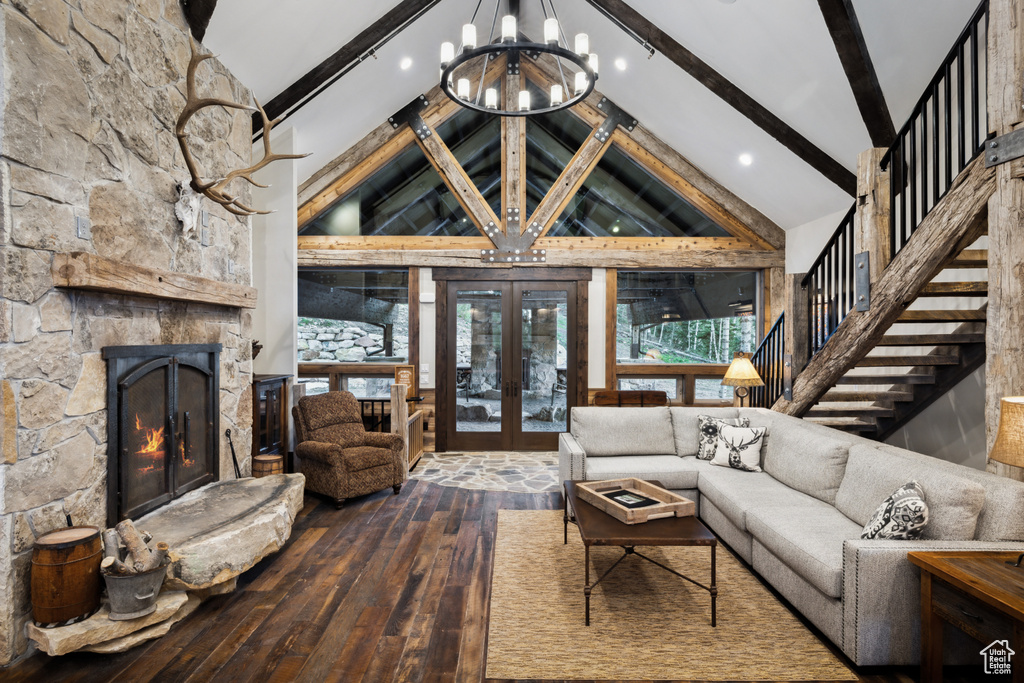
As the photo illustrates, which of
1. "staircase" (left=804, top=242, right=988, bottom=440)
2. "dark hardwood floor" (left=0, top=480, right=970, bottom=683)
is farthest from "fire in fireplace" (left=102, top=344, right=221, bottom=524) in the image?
"staircase" (left=804, top=242, right=988, bottom=440)

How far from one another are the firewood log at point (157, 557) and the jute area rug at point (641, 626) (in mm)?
1631

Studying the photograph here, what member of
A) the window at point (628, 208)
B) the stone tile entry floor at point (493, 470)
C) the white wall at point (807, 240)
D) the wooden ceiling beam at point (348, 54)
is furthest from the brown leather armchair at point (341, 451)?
the white wall at point (807, 240)

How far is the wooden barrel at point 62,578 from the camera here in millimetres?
2264

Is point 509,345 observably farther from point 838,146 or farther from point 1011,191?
point 1011,191

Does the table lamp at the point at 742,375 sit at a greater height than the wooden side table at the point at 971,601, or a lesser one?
greater

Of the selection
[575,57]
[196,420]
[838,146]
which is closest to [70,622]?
[196,420]

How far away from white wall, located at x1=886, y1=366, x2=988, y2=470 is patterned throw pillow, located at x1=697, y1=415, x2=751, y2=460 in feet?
6.01

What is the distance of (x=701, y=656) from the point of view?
2.31 metres

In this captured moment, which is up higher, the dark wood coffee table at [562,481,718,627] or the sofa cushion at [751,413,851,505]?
the sofa cushion at [751,413,851,505]

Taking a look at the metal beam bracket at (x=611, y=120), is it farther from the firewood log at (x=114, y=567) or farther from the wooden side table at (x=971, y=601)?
the firewood log at (x=114, y=567)

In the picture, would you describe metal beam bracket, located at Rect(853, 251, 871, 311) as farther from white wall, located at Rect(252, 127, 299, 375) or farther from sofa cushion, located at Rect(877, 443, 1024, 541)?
white wall, located at Rect(252, 127, 299, 375)

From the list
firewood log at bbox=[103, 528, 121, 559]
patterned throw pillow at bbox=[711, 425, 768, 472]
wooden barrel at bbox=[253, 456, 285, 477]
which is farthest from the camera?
wooden barrel at bbox=[253, 456, 285, 477]

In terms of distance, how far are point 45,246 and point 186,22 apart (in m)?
1.98

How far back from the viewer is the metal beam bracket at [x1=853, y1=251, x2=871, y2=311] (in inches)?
143
